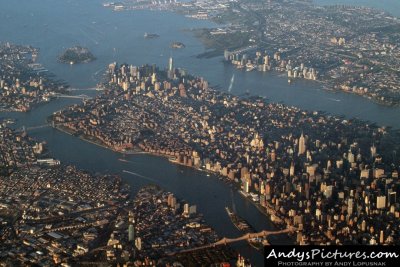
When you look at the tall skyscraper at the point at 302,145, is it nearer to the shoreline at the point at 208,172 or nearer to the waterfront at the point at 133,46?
the shoreline at the point at 208,172

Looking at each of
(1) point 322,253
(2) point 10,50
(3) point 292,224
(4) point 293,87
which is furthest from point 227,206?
(2) point 10,50

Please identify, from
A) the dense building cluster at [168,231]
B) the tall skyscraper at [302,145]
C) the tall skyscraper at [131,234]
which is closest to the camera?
the dense building cluster at [168,231]

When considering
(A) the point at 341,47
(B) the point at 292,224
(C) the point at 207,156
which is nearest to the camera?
(B) the point at 292,224

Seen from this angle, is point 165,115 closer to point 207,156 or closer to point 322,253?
point 207,156

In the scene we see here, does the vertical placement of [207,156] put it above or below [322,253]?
below

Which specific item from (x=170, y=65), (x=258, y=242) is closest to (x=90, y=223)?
(x=258, y=242)

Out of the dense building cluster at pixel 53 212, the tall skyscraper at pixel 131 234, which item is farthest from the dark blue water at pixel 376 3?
the tall skyscraper at pixel 131 234
